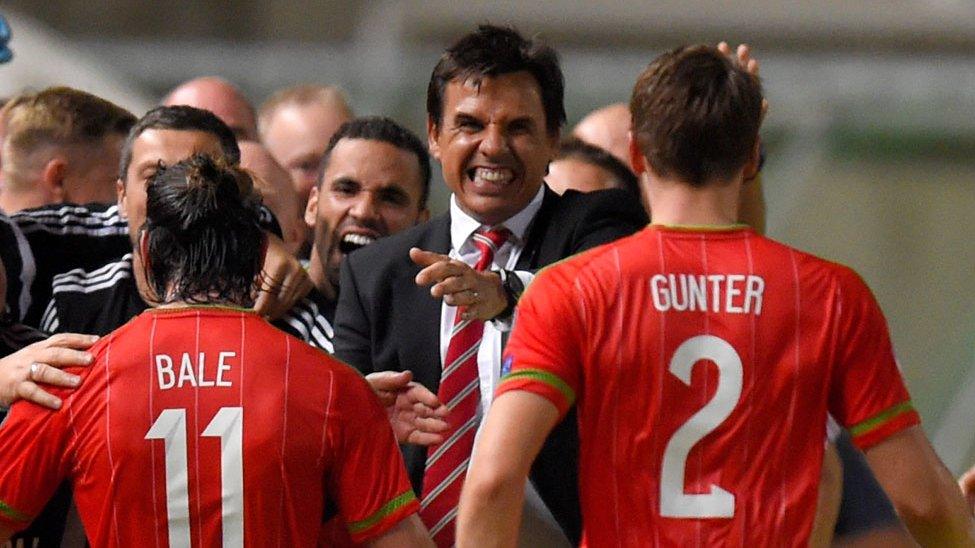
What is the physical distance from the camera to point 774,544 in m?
3.75

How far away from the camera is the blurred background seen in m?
11.2

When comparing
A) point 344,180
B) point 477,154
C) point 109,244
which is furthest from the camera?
point 344,180

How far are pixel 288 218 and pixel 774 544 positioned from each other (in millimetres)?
2925

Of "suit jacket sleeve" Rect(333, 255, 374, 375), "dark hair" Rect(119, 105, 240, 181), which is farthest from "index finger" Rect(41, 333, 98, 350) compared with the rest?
"dark hair" Rect(119, 105, 240, 181)

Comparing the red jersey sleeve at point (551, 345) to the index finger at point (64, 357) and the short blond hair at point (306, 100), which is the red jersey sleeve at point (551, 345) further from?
the short blond hair at point (306, 100)

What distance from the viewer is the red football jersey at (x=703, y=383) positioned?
374 cm

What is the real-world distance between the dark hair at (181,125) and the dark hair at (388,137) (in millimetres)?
663

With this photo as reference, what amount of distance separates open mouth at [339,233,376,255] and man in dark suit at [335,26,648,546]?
1033 mm

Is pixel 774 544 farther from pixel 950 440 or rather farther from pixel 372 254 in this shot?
pixel 950 440

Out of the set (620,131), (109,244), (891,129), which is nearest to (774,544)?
(109,244)

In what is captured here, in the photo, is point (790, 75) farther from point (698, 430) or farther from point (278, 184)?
point (698, 430)

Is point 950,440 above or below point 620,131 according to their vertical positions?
below

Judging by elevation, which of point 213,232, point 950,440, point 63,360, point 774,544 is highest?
point 213,232

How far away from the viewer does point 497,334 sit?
15.0 ft
